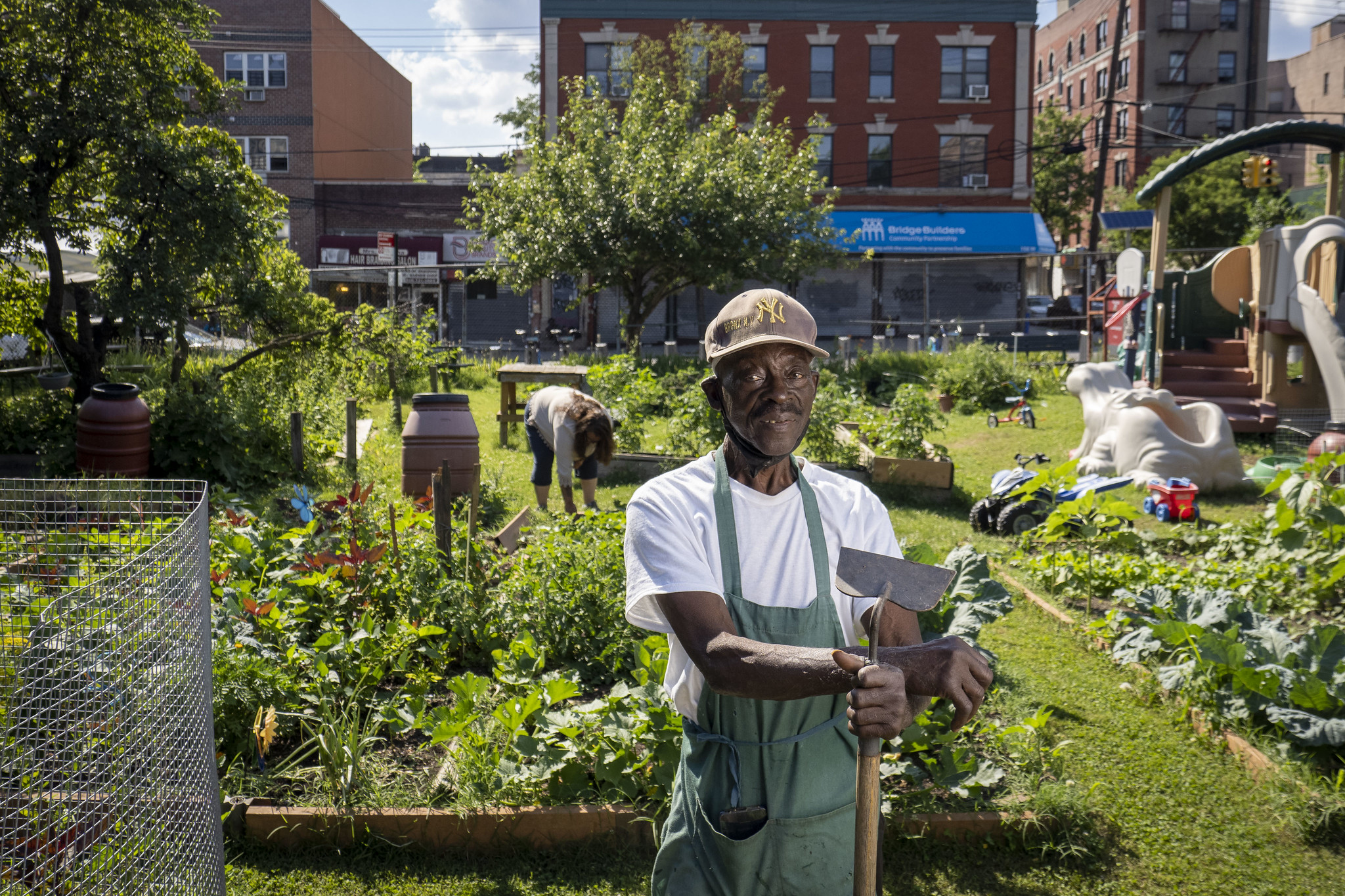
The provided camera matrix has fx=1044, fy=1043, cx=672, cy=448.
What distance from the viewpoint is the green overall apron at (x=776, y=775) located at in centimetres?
203

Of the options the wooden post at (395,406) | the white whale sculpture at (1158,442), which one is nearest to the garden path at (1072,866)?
the white whale sculpture at (1158,442)

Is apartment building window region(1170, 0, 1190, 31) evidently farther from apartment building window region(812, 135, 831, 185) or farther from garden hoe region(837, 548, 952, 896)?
garden hoe region(837, 548, 952, 896)

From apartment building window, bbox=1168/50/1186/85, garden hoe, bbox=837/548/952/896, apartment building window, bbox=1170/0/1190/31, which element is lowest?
garden hoe, bbox=837/548/952/896

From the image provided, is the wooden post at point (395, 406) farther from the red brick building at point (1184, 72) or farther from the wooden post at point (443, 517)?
the red brick building at point (1184, 72)

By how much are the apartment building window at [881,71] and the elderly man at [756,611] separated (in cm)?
3573

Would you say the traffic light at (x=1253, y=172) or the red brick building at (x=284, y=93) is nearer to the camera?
the traffic light at (x=1253, y=172)

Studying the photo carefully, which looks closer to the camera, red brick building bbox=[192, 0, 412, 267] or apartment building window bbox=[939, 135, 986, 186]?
apartment building window bbox=[939, 135, 986, 186]

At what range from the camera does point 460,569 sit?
5691mm

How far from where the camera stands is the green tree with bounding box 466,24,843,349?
2052 centimetres

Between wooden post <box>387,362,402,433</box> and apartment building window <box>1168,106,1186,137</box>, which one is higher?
apartment building window <box>1168,106,1186,137</box>

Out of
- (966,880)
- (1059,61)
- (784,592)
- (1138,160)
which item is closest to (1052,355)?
(966,880)

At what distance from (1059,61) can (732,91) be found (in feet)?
107

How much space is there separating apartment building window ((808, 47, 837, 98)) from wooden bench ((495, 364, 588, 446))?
25.2 metres

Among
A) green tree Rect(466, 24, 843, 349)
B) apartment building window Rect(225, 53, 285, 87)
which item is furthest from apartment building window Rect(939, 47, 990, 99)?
apartment building window Rect(225, 53, 285, 87)
